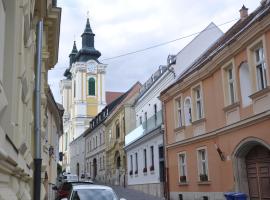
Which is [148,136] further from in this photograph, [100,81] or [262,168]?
[100,81]

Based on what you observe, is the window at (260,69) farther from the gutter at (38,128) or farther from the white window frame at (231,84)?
the gutter at (38,128)

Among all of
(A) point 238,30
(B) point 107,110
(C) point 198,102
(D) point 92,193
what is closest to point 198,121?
(C) point 198,102

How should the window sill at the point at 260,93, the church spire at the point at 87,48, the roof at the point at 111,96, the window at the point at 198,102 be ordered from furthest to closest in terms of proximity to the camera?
the roof at the point at 111,96 → the church spire at the point at 87,48 → the window at the point at 198,102 → the window sill at the point at 260,93

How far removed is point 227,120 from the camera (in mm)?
20312

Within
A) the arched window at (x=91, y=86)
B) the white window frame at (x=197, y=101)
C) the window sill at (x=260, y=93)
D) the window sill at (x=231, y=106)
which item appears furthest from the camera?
the arched window at (x=91, y=86)

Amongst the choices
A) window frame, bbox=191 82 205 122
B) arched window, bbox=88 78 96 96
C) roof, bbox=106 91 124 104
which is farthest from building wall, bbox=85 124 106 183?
window frame, bbox=191 82 205 122

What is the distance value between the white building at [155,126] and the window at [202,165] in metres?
6.52

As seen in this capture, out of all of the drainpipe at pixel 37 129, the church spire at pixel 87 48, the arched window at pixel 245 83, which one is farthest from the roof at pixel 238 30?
the church spire at pixel 87 48

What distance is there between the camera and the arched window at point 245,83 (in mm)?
18438

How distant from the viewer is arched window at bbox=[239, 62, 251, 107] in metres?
18.4

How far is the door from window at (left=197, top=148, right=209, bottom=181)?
12.4 ft

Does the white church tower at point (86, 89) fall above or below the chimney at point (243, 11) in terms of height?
above

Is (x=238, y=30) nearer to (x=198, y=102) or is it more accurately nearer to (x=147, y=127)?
(x=198, y=102)

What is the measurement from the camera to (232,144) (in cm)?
1975
